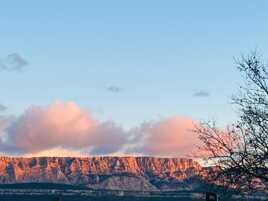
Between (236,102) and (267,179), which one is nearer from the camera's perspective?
(267,179)

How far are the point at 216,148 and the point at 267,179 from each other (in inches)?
116

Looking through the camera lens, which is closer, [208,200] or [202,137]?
[208,200]

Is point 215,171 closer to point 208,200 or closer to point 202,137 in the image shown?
point 202,137

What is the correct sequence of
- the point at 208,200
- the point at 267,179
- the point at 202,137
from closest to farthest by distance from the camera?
the point at 208,200 < the point at 267,179 < the point at 202,137

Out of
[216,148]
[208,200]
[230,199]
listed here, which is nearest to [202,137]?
[216,148]

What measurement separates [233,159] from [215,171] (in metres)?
0.99

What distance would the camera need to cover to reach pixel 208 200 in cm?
2678

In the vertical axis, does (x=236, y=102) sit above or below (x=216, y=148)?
above

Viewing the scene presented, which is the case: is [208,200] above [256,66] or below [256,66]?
below

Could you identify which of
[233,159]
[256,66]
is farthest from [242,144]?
[256,66]

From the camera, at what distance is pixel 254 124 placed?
1339 inches

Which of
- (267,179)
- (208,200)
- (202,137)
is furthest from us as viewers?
(202,137)

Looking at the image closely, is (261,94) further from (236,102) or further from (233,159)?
(233,159)

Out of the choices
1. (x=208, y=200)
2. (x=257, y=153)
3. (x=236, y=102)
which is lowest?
(x=208, y=200)
